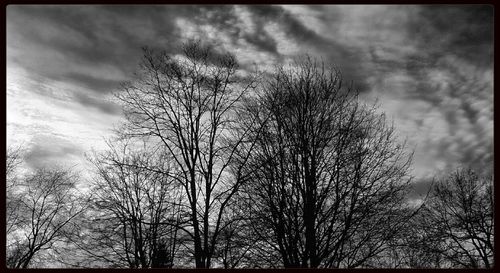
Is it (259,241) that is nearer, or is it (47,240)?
(259,241)

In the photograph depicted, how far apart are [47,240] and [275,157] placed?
21.9m

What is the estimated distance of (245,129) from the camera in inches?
521

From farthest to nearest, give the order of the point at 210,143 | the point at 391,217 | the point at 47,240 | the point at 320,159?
the point at 47,240, the point at 210,143, the point at 320,159, the point at 391,217

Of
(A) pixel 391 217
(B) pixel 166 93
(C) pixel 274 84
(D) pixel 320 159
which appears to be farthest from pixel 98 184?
(A) pixel 391 217

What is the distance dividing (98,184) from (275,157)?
1495cm

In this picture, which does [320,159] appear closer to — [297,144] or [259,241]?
[297,144]

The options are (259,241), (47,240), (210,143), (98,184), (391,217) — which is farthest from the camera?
(47,240)

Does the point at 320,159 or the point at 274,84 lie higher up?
the point at 274,84

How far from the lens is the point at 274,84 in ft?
42.3

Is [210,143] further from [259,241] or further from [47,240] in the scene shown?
[47,240]

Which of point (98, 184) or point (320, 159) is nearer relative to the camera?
point (320, 159)

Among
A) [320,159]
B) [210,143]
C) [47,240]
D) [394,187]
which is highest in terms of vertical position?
[210,143]

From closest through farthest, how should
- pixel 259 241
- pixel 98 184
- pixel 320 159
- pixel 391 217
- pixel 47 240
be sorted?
1. pixel 391 217
2. pixel 320 159
3. pixel 259 241
4. pixel 98 184
5. pixel 47 240

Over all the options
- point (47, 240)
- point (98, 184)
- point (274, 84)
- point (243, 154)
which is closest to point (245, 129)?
point (243, 154)
